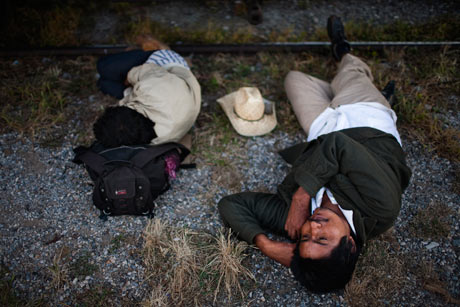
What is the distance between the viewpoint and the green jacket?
9.33 feet

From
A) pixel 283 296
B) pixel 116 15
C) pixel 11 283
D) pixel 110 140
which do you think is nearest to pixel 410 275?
pixel 283 296

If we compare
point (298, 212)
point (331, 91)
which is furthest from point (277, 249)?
point (331, 91)

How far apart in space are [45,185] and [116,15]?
128 inches

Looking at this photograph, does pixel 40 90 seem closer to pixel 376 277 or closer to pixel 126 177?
pixel 126 177

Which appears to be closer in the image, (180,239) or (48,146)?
(180,239)

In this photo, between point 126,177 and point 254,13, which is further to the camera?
point 254,13

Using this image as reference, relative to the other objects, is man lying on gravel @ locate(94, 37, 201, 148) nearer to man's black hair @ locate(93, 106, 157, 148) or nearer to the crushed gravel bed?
man's black hair @ locate(93, 106, 157, 148)

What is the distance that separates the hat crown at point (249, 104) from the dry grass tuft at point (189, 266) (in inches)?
56.6

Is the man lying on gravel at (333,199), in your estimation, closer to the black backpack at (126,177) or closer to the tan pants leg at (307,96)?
the tan pants leg at (307,96)

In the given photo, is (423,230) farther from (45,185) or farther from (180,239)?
(45,185)

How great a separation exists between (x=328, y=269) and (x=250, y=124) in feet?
6.27

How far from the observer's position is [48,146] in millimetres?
3896

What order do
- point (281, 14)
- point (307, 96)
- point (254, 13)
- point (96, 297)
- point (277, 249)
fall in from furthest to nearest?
point (281, 14) → point (254, 13) → point (307, 96) → point (277, 249) → point (96, 297)

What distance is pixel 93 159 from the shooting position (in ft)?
10.8
